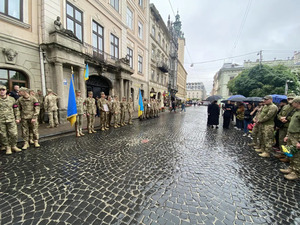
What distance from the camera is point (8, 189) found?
2.45m

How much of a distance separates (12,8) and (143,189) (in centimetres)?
1090

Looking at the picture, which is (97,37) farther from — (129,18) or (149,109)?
(149,109)

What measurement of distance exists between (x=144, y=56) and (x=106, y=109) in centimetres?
1615

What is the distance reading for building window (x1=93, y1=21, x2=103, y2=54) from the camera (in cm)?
1197

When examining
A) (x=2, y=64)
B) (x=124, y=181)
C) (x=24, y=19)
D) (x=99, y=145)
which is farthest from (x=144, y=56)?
(x=124, y=181)

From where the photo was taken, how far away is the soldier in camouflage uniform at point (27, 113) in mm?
4523

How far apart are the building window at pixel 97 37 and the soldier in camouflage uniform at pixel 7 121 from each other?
9.40 m

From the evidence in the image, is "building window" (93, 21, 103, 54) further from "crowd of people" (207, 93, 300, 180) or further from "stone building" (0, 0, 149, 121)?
"crowd of people" (207, 93, 300, 180)

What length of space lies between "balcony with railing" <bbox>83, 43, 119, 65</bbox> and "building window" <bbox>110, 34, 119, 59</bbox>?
56cm

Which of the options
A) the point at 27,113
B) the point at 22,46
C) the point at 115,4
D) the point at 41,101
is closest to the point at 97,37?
the point at 115,4

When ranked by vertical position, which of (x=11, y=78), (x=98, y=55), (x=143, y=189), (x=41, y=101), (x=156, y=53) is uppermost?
(x=156, y=53)

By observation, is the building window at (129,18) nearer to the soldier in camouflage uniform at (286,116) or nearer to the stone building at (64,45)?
the stone building at (64,45)

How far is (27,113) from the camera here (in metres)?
4.56

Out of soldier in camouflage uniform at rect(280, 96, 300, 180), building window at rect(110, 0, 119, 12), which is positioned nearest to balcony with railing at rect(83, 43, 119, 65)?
building window at rect(110, 0, 119, 12)
